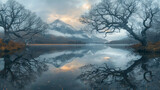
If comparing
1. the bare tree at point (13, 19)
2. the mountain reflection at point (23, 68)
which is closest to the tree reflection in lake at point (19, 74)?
the mountain reflection at point (23, 68)

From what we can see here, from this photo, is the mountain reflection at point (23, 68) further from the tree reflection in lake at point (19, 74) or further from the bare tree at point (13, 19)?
the bare tree at point (13, 19)

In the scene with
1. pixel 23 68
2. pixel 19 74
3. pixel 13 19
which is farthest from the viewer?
pixel 13 19

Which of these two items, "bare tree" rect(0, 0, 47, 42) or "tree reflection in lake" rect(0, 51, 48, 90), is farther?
"bare tree" rect(0, 0, 47, 42)

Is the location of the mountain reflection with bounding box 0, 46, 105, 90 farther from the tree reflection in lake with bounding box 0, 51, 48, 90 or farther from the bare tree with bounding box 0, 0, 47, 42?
the bare tree with bounding box 0, 0, 47, 42

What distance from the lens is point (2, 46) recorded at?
25641mm

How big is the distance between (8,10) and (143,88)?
124 ft

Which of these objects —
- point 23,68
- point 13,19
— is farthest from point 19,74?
point 13,19

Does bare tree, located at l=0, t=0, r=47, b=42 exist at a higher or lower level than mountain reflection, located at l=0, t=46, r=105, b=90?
higher

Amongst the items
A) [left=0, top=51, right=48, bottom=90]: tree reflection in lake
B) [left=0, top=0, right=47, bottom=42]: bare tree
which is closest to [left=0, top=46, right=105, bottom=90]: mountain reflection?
[left=0, top=51, right=48, bottom=90]: tree reflection in lake

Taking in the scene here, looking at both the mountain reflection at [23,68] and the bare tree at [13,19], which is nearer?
the mountain reflection at [23,68]

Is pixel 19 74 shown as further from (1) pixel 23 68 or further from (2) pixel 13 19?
(2) pixel 13 19

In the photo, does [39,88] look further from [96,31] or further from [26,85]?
[96,31]

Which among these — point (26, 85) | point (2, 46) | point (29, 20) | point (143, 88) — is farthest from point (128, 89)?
point (29, 20)

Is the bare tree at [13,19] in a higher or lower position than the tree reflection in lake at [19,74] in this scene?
higher
